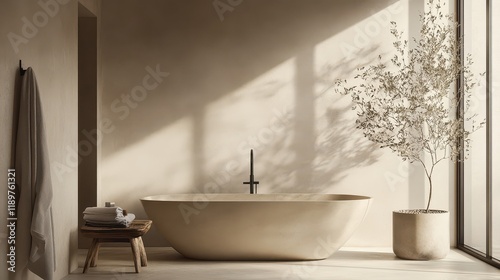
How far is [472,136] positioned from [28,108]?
375cm

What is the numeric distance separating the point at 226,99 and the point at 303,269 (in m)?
1.91

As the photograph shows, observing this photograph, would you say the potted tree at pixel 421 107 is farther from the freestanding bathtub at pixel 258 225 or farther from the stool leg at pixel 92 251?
the stool leg at pixel 92 251

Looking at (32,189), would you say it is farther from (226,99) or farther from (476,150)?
(476,150)

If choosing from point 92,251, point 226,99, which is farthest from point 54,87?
point 226,99

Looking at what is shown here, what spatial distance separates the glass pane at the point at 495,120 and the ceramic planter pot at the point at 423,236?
1.31ft

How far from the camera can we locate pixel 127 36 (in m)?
6.59

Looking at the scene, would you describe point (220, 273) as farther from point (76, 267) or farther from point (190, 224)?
point (76, 267)

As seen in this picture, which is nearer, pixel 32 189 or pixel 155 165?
pixel 32 189

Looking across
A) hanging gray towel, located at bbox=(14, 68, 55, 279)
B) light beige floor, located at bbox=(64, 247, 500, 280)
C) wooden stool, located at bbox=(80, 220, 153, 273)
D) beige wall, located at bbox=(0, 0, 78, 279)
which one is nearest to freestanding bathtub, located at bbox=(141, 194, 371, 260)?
light beige floor, located at bbox=(64, 247, 500, 280)

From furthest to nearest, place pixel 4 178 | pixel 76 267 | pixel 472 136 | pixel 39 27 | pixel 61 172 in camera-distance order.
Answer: pixel 472 136 < pixel 76 267 < pixel 61 172 < pixel 39 27 < pixel 4 178

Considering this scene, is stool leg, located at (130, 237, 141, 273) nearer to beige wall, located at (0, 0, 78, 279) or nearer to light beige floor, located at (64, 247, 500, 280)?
light beige floor, located at (64, 247, 500, 280)

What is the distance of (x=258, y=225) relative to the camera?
552 centimetres

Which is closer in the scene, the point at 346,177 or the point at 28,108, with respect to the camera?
the point at 28,108

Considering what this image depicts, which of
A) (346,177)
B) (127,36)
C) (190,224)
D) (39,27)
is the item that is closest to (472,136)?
(346,177)
